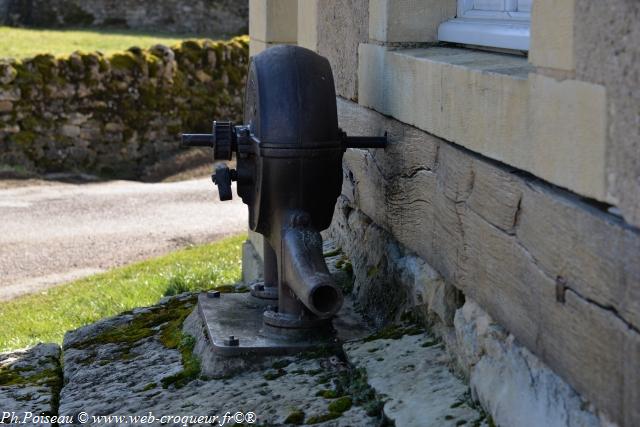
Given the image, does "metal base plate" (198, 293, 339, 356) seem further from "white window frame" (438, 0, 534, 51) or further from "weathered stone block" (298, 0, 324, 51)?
"weathered stone block" (298, 0, 324, 51)

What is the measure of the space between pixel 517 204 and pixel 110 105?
11.9 m

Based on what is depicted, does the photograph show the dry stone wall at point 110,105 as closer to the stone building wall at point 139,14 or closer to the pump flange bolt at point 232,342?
the stone building wall at point 139,14

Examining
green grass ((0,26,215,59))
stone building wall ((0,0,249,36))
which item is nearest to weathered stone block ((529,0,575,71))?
green grass ((0,26,215,59))

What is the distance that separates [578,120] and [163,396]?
1.75 m

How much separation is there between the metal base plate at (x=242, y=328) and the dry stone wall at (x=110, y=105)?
984 centimetres

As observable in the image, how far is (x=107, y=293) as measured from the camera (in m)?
7.36

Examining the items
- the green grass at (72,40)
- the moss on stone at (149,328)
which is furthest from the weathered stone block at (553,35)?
the green grass at (72,40)

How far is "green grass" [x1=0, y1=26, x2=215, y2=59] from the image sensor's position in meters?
16.9

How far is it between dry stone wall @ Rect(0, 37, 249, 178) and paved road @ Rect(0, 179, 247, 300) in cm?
79

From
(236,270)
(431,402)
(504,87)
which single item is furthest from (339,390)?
(236,270)

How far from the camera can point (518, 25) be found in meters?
3.36

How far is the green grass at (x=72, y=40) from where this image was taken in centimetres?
1689

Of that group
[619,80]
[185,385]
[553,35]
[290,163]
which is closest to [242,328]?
[185,385]

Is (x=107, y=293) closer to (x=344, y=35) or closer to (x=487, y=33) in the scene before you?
(x=344, y=35)
